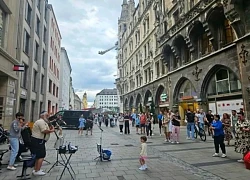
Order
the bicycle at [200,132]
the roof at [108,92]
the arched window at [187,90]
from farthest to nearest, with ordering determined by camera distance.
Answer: the roof at [108,92] → the arched window at [187,90] → the bicycle at [200,132]

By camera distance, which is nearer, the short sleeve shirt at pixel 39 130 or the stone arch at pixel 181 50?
the short sleeve shirt at pixel 39 130

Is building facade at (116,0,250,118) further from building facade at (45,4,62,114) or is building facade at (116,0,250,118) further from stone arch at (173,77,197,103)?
building facade at (45,4,62,114)

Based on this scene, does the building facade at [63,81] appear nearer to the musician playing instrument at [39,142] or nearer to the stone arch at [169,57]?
the stone arch at [169,57]

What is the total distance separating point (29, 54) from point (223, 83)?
19.4 metres

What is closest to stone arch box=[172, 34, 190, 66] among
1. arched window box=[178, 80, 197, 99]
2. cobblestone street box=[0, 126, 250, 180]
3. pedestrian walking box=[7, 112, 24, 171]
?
arched window box=[178, 80, 197, 99]

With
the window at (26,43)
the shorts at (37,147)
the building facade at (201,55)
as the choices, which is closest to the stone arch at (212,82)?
the building facade at (201,55)

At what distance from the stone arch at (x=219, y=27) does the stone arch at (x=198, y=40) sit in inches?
47.0

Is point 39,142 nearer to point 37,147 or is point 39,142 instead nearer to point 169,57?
point 37,147

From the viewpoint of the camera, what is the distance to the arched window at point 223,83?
1527 centimetres

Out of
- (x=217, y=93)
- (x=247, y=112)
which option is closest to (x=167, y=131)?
(x=247, y=112)

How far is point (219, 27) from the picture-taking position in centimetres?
1694

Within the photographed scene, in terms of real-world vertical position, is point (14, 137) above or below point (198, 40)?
below

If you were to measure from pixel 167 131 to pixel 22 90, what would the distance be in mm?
14543

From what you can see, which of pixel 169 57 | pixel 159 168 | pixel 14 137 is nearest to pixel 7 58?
pixel 14 137
